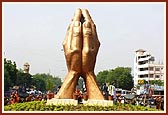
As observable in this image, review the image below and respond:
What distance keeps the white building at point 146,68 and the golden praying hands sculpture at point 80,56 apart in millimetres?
57511

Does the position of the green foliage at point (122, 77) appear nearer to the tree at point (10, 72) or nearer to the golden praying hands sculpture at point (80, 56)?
the tree at point (10, 72)

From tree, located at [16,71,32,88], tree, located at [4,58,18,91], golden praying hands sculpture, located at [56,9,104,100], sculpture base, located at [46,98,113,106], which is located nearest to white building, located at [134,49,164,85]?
tree, located at [16,71,32,88]

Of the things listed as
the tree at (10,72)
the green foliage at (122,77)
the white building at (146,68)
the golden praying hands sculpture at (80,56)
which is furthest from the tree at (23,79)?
the golden praying hands sculpture at (80,56)

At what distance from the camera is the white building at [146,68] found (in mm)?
77062

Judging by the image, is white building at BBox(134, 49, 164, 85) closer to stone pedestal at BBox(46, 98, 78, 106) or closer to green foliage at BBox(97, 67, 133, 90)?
green foliage at BBox(97, 67, 133, 90)

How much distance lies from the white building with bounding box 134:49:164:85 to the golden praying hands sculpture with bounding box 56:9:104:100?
189ft

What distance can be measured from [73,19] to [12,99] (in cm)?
572

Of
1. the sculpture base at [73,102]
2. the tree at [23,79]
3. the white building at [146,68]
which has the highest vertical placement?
the white building at [146,68]

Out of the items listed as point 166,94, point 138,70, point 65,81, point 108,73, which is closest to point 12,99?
point 65,81

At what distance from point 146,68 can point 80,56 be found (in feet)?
203

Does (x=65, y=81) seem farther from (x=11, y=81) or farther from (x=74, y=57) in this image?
(x=11, y=81)

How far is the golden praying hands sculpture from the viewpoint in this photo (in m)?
18.5

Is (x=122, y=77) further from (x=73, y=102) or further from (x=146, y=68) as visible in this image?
(x=73, y=102)

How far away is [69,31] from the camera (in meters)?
19.0
